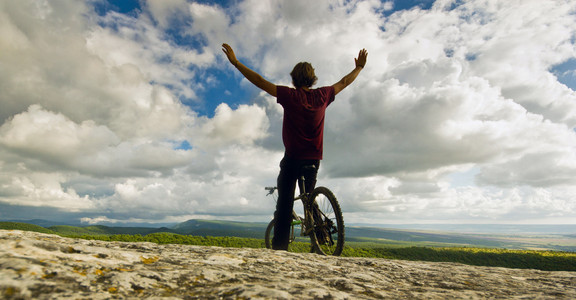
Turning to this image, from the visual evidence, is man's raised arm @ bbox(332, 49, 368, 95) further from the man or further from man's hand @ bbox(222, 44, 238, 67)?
man's hand @ bbox(222, 44, 238, 67)

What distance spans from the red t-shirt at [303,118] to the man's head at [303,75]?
29cm

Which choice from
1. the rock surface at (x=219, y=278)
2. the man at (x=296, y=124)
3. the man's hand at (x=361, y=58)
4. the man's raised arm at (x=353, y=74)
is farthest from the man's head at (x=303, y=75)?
the rock surface at (x=219, y=278)

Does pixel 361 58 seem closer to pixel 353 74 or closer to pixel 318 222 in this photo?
pixel 353 74

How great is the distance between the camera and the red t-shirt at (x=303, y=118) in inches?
228

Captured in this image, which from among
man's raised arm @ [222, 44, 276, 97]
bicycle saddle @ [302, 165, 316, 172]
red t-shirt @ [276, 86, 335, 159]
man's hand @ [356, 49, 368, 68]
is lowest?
bicycle saddle @ [302, 165, 316, 172]

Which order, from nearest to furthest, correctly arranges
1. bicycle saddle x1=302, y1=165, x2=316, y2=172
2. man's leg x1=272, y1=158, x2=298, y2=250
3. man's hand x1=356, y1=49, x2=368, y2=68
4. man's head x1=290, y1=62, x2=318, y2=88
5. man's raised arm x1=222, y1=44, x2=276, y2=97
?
1. man's raised arm x1=222, y1=44, x2=276, y2=97
2. man's head x1=290, y1=62, x2=318, y2=88
3. bicycle saddle x1=302, y1=165, x2=316, y2=172
4. man's leg x1=272, y1=158, x2=298, y2=250
5. man's hand x1=356, y1=49, x2=368, y2=68

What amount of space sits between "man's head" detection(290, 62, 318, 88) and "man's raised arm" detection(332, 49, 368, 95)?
0.62 meters

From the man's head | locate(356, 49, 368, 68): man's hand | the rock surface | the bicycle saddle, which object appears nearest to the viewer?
the rock surface

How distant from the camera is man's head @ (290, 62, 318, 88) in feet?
20.4

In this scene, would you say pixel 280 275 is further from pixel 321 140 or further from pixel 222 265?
pixel 321 140

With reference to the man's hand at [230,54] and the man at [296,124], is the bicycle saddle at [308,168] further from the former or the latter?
the man's hand at [230,54]

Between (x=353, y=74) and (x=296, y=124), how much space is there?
7.17ft

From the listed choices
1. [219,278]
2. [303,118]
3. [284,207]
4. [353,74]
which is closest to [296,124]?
[303,118]

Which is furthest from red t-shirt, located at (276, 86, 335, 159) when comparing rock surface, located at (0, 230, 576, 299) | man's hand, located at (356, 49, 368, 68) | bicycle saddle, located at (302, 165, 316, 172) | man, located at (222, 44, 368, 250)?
rock surface, located at (0, 230, 576, 299)
